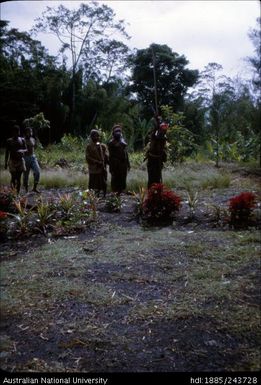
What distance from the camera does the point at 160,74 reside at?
11.6ft

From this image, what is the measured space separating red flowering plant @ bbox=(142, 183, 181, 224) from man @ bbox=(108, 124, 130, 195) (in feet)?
5.07

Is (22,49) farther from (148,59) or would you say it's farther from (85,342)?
(85,342)

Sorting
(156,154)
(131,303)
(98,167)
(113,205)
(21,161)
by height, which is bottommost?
(131,303)

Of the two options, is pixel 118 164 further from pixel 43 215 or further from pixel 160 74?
pixel 160 74

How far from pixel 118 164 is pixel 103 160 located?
340mm

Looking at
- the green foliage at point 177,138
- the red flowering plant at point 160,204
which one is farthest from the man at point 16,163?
the green foliage at point 177,138

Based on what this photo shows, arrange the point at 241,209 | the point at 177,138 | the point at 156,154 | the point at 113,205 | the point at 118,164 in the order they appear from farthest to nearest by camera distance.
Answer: the point at 118,164
the point at 113,205
the point at 156,154
the point at 241,209
the point at 177,138

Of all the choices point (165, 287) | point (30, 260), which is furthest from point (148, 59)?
point (30, 260)

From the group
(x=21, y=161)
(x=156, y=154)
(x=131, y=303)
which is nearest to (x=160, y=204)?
(x=156, y=154)

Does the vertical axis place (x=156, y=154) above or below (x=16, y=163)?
above

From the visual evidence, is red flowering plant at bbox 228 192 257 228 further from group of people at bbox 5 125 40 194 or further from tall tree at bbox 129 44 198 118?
group of people at bbox 5 125 40 194

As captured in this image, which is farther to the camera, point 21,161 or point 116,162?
point 116,162

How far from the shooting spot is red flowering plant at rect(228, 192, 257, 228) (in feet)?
18.5

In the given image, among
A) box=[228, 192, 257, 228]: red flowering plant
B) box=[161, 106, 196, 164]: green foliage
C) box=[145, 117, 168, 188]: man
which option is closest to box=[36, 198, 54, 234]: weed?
Result: box=[145, 117, 168, 188]: man
